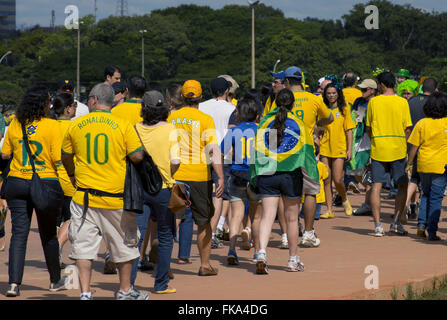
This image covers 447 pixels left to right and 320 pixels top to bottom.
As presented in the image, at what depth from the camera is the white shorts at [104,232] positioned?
6938 millimetres

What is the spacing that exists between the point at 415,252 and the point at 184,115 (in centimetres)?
345

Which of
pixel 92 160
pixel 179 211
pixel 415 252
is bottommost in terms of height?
pixel 415 252

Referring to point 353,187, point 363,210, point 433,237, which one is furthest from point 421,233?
point 353,187

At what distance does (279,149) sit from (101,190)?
2.52 metres

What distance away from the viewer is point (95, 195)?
6898 mm

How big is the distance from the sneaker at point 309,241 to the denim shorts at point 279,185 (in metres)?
1.75

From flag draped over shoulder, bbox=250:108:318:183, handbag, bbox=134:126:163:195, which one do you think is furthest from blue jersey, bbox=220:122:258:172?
handbag, bbox=134:126:163:195

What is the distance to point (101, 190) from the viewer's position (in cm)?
689

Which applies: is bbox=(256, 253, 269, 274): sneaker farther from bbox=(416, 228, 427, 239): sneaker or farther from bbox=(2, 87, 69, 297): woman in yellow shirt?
bbox=(416, 228, 427, 239): sneaker

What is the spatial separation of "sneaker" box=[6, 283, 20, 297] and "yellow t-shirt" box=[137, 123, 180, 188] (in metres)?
1.62

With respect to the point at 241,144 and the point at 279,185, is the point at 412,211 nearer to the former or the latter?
the point at 241,144
